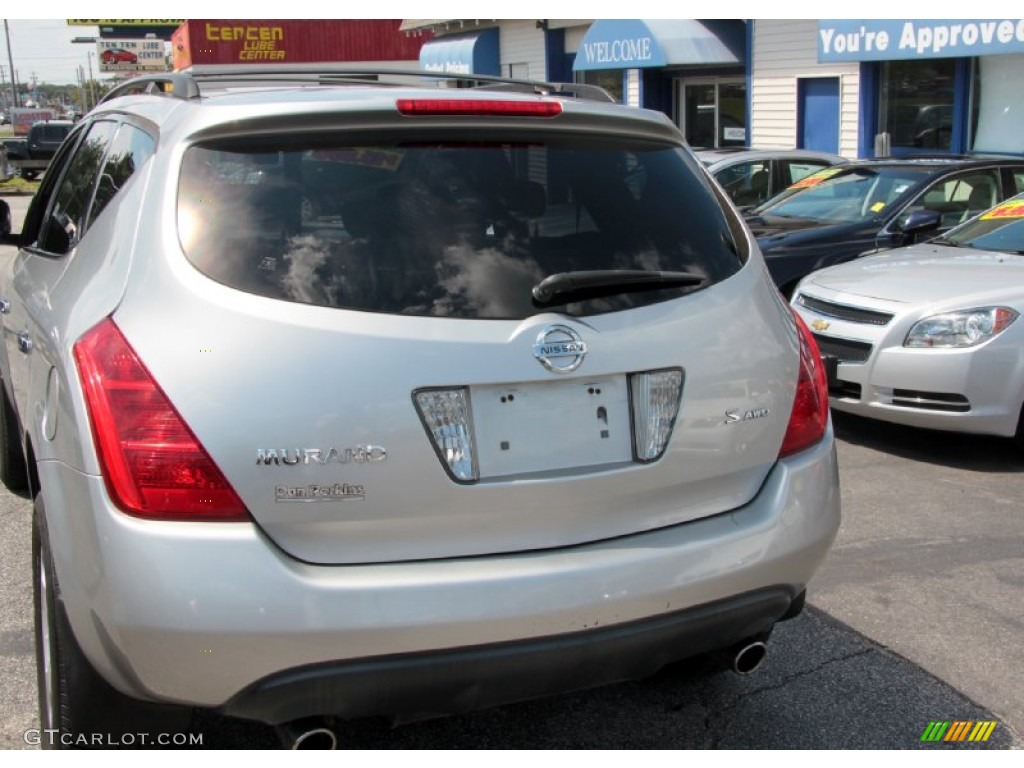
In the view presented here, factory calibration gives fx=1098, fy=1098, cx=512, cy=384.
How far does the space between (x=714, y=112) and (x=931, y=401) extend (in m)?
15.6

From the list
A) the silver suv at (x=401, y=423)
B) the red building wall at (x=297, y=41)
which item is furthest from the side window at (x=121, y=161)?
the red building wall at (x=297, y=41)

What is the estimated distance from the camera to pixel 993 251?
6.53 meters

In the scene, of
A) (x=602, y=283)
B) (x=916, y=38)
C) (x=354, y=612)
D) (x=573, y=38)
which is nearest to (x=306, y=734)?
(x=354, y=612)

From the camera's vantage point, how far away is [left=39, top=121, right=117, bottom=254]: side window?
3197mm

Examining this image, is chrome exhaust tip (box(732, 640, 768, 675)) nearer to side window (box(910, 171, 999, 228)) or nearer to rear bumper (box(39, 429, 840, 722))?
rear bumper (box(39, 429, 840, 722))

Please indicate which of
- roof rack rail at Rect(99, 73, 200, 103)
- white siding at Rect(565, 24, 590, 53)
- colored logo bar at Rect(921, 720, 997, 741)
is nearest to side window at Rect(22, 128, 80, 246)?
roof rack rail at Rect(99, 73, 200, 103)

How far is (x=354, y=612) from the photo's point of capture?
87.7 inches

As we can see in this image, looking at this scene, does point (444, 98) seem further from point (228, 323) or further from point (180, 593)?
point (180, 593)

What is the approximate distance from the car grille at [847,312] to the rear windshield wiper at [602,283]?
356 centimetres

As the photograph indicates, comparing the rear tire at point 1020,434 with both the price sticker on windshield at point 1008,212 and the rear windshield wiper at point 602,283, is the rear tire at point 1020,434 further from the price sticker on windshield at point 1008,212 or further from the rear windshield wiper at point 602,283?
the rear windshield wiper at point 602,283

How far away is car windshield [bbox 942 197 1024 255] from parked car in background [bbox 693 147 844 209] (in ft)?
14.2

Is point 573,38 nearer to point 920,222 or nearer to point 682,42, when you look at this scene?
point 682,42

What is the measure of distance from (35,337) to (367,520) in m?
1.28

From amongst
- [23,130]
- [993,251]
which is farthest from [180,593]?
[23,130]
